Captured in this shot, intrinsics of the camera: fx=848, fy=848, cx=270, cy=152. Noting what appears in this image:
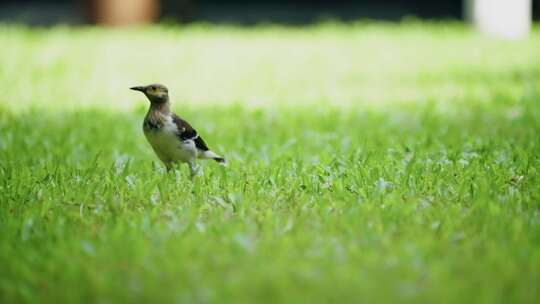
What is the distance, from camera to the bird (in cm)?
528

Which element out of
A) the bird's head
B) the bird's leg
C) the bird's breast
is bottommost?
the bird's leg

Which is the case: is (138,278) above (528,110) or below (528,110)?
above

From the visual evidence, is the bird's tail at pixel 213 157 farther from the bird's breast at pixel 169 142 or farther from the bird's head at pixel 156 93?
the bird's head at pixel 156 93

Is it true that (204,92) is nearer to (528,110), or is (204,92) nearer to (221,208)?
(528,110)

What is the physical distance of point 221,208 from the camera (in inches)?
181

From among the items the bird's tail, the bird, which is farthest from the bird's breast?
the bird's tail

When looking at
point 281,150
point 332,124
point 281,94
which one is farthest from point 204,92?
point 281,150

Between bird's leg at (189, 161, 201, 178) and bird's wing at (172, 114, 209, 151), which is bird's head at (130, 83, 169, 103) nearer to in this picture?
bird's wing at (172, 114, 209, 151)

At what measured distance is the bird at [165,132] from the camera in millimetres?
5277

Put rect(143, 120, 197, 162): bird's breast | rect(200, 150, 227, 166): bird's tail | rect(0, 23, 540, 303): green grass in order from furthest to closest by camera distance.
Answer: rect(200, 150, 227, 166): bird's tail → rect(143, 120, 197, 162): bird's breast → rect(0, 23, 540, 303): green grass

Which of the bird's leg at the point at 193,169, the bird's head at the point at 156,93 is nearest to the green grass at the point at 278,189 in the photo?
the bird's leg at the point at 193,169

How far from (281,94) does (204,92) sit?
91 cm

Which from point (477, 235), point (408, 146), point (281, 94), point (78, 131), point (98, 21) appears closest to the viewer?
point (477, 235)

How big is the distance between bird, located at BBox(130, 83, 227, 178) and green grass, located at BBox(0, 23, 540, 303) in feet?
0.49
